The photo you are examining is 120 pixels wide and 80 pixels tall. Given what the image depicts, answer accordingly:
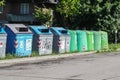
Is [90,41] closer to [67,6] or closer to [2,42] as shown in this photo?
[2,42]

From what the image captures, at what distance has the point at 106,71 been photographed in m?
15.2

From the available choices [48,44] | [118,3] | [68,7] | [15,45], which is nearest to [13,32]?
[15,45]

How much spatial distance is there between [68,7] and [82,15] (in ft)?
38.7

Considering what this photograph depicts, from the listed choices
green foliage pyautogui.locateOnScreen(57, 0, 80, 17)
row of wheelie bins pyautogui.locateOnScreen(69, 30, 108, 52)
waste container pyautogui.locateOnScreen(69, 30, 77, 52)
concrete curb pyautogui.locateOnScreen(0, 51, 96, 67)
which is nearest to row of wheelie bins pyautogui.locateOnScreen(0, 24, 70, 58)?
waste container pyautogui.locateOnScreen(69, 30, 77, 52)

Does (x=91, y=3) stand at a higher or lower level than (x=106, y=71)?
higher

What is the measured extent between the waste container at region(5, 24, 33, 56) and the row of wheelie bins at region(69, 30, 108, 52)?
495 cm

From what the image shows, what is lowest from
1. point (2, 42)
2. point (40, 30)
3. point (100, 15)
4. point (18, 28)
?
point (2, 42)

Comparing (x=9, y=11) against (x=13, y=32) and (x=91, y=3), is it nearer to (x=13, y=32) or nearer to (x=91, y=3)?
(x=91, y=3)

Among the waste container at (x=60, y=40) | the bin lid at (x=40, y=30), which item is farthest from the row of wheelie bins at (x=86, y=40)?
the bin lid at (x=40, y=30)

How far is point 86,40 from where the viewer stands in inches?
1115

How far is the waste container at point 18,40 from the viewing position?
69.7 feet

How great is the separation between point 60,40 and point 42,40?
70.6 inches

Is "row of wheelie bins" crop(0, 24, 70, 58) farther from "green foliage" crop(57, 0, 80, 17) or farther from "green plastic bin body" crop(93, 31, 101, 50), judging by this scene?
"green foliage" crop(57, 0, 80, 17)

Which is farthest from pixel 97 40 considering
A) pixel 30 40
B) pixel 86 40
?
pixel 30 40
